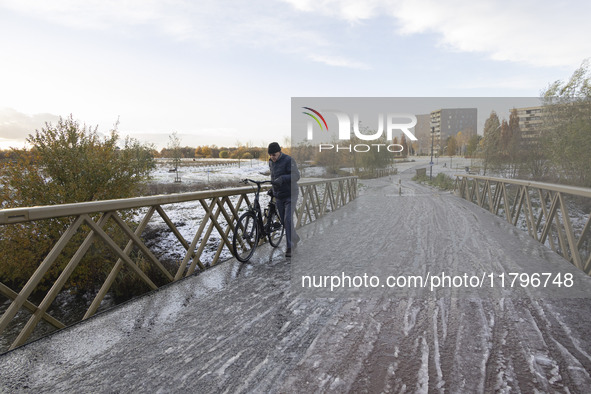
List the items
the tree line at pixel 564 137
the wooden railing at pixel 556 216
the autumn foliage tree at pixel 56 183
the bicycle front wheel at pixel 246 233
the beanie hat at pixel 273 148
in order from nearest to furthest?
1. the wooden railing at pixel 556 216
2. the bicycle front wheel at pixel 246 233
3. the beanie hat at pixel 273 148
4. the autumn foliage tree at pixel 56 183
5. the tree line at pixel 564 137

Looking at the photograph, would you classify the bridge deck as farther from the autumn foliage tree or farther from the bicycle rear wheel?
the autumn foliage tree

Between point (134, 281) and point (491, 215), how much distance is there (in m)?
9.90

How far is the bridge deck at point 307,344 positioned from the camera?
220 cm

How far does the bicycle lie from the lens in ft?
17.3

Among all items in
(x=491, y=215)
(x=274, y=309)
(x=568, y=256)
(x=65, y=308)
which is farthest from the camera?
(x=491, y=215)

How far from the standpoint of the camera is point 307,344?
105 inches

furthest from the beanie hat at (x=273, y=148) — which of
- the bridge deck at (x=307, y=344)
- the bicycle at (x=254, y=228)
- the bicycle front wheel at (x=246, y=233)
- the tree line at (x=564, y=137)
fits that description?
the tree line at (x=564, y=137)

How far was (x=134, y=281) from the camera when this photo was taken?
Answer: 6.98m

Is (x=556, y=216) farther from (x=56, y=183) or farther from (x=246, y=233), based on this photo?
(x=56, y=183)

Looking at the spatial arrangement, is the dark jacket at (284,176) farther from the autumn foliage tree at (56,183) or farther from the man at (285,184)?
the autumn foliage tree at (56,183)

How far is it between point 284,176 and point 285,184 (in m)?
0.14

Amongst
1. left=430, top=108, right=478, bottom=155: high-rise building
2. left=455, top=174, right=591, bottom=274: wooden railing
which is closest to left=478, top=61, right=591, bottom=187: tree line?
left=455, top=174, right=591, bottom=274: wooden railing

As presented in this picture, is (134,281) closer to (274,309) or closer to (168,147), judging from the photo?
(274,309)

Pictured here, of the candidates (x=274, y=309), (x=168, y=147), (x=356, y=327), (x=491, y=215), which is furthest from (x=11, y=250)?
(x=168, y=147)
